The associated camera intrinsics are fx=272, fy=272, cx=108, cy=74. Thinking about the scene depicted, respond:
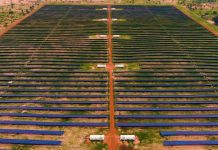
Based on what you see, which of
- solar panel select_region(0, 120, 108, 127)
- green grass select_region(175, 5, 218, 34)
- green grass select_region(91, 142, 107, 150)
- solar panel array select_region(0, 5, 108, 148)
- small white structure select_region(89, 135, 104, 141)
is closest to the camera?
green grass select_region(91, 142, 107, 150)

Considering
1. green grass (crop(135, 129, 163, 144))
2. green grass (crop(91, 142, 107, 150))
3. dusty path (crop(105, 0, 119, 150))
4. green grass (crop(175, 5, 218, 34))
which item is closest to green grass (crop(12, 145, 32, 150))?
green grass (crop(91, 142, 107, 150))

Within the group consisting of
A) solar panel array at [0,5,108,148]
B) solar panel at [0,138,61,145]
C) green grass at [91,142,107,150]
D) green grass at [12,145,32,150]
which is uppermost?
solar panel array at [0,5,108,148]

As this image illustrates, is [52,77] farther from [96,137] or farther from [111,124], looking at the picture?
[96,137]

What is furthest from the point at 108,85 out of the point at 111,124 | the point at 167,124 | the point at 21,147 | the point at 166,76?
the point at 21,147

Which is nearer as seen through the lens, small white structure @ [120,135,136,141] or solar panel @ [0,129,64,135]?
small white structure @ [120,135,136,141]

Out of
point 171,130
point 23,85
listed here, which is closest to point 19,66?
point 23,85

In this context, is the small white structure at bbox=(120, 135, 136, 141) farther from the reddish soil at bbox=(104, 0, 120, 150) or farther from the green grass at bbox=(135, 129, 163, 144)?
the green grass at bbox=(135, 129, 163, 144)

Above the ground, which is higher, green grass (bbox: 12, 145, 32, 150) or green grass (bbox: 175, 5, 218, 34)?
green grass (bbox: 175, 5, 218, 34)

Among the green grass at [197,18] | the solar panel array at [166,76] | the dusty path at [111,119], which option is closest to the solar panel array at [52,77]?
the dusty path at [111,119]

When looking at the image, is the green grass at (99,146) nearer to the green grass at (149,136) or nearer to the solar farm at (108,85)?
the solar farm at (108,85)
